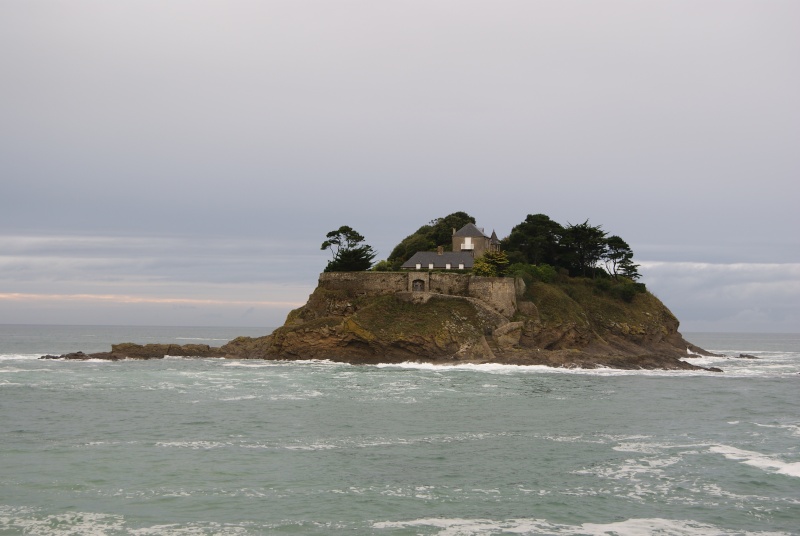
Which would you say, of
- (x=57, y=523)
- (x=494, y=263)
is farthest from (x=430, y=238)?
(x=57, y=523)

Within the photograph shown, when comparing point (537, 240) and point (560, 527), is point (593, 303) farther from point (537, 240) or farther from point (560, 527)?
point (560, 527)

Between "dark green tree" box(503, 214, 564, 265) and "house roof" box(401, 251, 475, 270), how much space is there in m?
8.37

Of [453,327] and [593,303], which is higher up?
[593,303]

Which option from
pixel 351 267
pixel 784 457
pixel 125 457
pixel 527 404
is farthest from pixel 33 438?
pixel 351 267

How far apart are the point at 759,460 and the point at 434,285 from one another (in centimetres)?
3994

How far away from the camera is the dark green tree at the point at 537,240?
2872 inches

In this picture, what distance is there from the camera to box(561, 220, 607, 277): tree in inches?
2872

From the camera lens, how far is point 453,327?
55219 mm

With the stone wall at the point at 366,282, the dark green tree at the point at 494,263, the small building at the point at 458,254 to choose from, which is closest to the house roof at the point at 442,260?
the small building at the point at 458,254

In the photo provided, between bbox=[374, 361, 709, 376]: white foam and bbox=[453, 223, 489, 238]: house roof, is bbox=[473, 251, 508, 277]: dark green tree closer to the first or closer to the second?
bbox=[453, 223, 489, 238]: house roof

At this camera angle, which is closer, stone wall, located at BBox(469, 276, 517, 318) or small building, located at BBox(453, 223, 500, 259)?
stone wall, located at BBox(469, 276, 517, 318)

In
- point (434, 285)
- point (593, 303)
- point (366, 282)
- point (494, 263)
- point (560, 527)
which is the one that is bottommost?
point (560, 527)

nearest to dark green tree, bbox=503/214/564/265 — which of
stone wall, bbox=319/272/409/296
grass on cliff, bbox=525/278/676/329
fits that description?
grass on cliff, bbox=525/278/676/329

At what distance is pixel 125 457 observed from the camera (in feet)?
71.3
